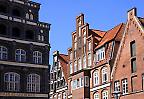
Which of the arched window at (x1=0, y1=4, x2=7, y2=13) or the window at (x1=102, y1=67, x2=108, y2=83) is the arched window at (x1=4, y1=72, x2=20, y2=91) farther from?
the window at (x1=102, y1=67, x2=108, y2=83)

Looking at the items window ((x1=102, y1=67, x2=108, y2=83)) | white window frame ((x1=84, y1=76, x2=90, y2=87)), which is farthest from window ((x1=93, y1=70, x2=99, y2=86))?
window ((x1=102, y1=67, x2=108, y2=83))

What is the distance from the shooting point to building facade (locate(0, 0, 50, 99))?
5557 cm

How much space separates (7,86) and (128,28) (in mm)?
19358

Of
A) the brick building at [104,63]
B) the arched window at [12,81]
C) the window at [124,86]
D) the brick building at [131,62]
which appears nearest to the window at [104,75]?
the brick building at [104,63]

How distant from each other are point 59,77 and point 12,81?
1627 cm

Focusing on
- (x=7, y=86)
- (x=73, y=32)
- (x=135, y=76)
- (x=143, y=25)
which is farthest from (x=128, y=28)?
(x=7, y=86)

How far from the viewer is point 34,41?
59188 millimetres

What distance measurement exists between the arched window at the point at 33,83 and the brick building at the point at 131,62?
43.3 feet

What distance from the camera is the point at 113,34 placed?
178 feet

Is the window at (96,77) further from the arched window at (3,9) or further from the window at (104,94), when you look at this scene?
the arched window at (3,9)

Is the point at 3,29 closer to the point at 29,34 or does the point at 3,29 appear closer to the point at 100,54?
the point at 29,34

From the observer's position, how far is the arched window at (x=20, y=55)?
57131 millimetres

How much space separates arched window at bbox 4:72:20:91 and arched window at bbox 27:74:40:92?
74.0 inches

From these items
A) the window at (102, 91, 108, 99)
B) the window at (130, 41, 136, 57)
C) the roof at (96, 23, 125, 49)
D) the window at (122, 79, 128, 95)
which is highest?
the roof at (96, 23, 125, 49)
